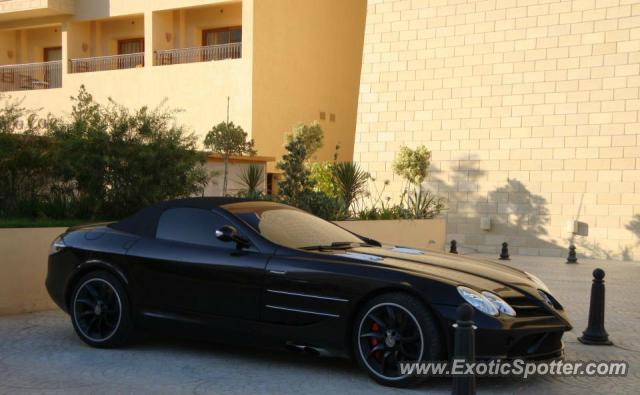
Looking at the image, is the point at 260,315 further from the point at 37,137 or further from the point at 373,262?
the point at 37,137

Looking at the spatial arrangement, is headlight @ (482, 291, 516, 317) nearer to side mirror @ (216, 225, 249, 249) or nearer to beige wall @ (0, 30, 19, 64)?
side mirror @ (216, 225, 249, 249)

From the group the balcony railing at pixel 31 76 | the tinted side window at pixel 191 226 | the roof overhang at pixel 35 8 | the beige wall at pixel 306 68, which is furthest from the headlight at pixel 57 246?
the balcony railing at pixel 31 76

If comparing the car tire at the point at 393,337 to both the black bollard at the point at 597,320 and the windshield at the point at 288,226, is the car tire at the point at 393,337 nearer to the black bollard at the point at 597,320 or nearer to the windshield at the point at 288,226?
the windshield at the point at 288,226

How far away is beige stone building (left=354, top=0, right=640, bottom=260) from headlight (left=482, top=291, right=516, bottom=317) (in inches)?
587

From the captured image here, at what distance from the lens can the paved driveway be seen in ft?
17.9

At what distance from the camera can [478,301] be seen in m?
5.34

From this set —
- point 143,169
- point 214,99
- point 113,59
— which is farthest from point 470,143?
point 113,59

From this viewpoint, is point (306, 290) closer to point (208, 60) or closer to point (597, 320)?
point (597, 320)

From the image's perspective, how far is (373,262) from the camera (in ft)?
19.1

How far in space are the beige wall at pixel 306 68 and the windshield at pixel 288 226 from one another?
57.3 feet

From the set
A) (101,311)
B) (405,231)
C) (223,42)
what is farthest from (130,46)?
(101,311)

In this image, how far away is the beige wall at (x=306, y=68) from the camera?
24656 millimetres

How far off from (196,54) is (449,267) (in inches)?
877

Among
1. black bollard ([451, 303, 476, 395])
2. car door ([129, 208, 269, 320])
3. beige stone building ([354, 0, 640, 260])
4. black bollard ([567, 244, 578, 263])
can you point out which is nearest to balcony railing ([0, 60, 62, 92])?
beige stone building ([354, 0, 640, 260])
